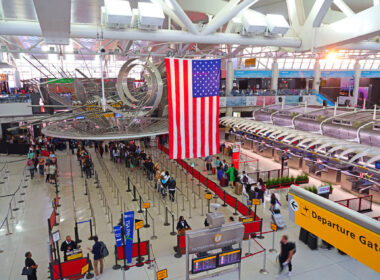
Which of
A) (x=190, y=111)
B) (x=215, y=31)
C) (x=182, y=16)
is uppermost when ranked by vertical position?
(x=215, y=31)

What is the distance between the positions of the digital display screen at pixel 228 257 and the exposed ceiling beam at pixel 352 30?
26.5 ft

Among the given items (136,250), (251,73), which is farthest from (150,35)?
(251,73)

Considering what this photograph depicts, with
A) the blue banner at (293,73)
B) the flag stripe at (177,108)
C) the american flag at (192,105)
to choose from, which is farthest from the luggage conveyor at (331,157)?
the blue banner at (293,73)

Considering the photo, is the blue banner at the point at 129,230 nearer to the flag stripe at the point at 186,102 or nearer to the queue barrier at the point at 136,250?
the queue barrier at the point at 136,250

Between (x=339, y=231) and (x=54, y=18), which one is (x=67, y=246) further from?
(x=339, y=231)

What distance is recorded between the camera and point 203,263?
6.73 m

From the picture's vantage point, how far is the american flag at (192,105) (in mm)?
7867

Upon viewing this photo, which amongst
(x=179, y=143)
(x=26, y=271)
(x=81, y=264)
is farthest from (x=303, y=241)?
(x=26, y=271)

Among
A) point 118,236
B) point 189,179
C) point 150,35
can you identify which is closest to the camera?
point 118,236

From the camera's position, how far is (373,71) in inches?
1841

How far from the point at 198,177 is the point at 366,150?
27.0 ft

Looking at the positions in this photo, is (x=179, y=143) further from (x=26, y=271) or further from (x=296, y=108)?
(x=296, y=108)

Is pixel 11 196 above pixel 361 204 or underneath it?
underneath

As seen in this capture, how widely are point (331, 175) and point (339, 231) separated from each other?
11.1m
